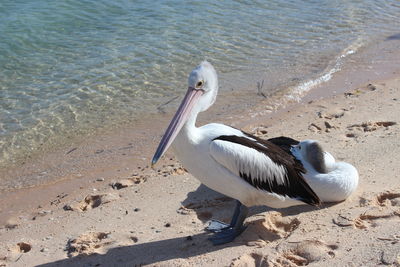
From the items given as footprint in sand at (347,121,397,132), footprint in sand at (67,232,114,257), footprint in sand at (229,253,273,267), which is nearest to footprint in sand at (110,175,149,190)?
footprint in sand at (67,232,114,257)

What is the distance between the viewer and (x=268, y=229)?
12.6ft

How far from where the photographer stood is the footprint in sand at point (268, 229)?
370 cm

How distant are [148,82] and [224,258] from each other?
4.47 m

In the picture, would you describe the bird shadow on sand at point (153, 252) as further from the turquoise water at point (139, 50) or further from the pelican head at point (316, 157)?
the turquoise water at point (139, 50)

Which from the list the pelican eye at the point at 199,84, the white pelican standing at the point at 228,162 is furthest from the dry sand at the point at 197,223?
the pelican eye at the point at 199,84

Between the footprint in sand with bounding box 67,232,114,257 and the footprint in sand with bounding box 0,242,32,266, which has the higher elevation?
the footprint in sand with bounding box 67,232,114,257

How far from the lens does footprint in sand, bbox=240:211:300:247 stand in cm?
370

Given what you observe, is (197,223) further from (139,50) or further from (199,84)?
(139,50)

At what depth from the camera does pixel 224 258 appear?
3.49 meters

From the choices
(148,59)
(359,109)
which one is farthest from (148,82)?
(359,109)

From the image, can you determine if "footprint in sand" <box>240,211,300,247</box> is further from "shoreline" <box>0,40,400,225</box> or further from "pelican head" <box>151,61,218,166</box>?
"shoreline" <box>0,40,400,225</box>

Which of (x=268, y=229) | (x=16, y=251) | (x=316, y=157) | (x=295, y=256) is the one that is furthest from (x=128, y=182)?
(x=295, y=256)

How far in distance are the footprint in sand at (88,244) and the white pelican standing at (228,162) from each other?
808 millimetres

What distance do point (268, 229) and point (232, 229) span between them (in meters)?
0.28
